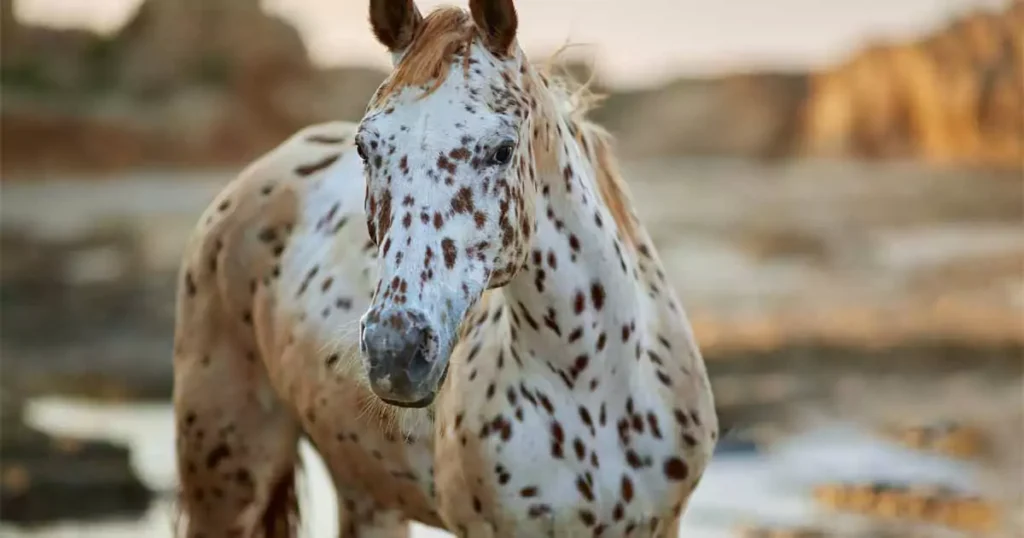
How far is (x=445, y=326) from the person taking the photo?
146 centimetres

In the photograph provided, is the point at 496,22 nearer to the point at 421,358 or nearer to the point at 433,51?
the point at 433,51

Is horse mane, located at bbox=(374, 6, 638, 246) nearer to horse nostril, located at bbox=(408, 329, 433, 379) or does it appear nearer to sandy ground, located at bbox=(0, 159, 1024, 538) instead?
horse nostril, located at bbox=(408, 329, 433, 379)

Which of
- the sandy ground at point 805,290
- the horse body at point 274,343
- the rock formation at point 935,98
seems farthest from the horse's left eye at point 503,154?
the rock formation at point 935,98

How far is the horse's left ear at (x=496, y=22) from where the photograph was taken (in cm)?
158

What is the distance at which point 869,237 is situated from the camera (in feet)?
31.2

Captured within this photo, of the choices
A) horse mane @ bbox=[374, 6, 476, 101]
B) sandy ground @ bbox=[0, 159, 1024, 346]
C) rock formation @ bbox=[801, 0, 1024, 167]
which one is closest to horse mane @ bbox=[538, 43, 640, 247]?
horse mane @ bbox=[374, 6, 476, 101]

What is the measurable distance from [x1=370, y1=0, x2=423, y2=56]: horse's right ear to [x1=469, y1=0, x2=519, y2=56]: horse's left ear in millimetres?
93

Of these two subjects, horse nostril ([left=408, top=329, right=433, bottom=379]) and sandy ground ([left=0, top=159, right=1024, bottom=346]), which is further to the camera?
sandy ground ([left=0, top=159, right=1024, bottom=346])

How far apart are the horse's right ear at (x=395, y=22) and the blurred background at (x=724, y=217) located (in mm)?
2778

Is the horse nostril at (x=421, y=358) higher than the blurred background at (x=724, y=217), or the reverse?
the blurred background at (x=724, y=217)

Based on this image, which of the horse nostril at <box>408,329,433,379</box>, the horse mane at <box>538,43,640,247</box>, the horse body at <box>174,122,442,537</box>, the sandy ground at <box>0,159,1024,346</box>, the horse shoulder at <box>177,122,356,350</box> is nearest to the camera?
the horse nostril at <box>408,329,433,379</box>

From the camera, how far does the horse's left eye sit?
1.52 m

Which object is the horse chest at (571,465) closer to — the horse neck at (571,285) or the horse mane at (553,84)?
the horse neck at (571,285)

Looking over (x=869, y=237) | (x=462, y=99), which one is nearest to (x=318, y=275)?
(x=462, y=99)
